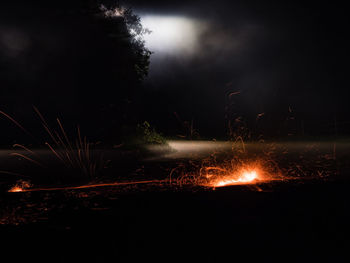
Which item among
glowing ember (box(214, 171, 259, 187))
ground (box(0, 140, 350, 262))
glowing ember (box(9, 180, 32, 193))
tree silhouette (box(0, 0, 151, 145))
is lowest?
ground (box(0, 140, 350, 262))

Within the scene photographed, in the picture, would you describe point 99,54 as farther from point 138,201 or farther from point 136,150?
point 138,201

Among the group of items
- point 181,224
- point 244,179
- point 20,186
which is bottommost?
point 181,224

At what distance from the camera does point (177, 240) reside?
456 cm

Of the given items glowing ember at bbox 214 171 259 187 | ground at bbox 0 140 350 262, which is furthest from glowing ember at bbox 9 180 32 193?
glowing ember at bbox 214 171 259 187

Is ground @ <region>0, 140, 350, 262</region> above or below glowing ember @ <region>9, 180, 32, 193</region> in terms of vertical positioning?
below

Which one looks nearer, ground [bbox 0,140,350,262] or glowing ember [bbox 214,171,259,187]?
ground [bbox 0,140,350,262]

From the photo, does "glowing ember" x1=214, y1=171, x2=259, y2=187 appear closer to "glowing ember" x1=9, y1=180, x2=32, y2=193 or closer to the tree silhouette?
"glowing ember" x1=9, y1=180, x2=32, y2=193

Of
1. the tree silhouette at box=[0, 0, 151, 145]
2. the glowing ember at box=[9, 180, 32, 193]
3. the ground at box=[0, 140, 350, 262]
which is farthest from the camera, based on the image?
the tree silhouette at box=[0, 0, 151, 145]

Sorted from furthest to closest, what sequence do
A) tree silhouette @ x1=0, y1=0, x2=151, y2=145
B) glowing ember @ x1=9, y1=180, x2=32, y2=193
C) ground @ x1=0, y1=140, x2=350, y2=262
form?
tree silhouette @ x1=0, y1=0, x2=151, y2=145
glowing ember @ x1=9, y1=180, x2=32, y2=193
ground @ x1=0, y1=140, x2=350, y2=262

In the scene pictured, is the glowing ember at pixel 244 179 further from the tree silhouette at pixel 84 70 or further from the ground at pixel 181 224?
the tree silhouette at pixel 84 70

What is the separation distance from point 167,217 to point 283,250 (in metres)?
2.04

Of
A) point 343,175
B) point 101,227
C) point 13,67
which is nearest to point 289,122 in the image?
point 13,67

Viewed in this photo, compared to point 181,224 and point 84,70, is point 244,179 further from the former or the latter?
point 84,70

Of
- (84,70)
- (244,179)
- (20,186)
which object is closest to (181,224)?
(244,179)
